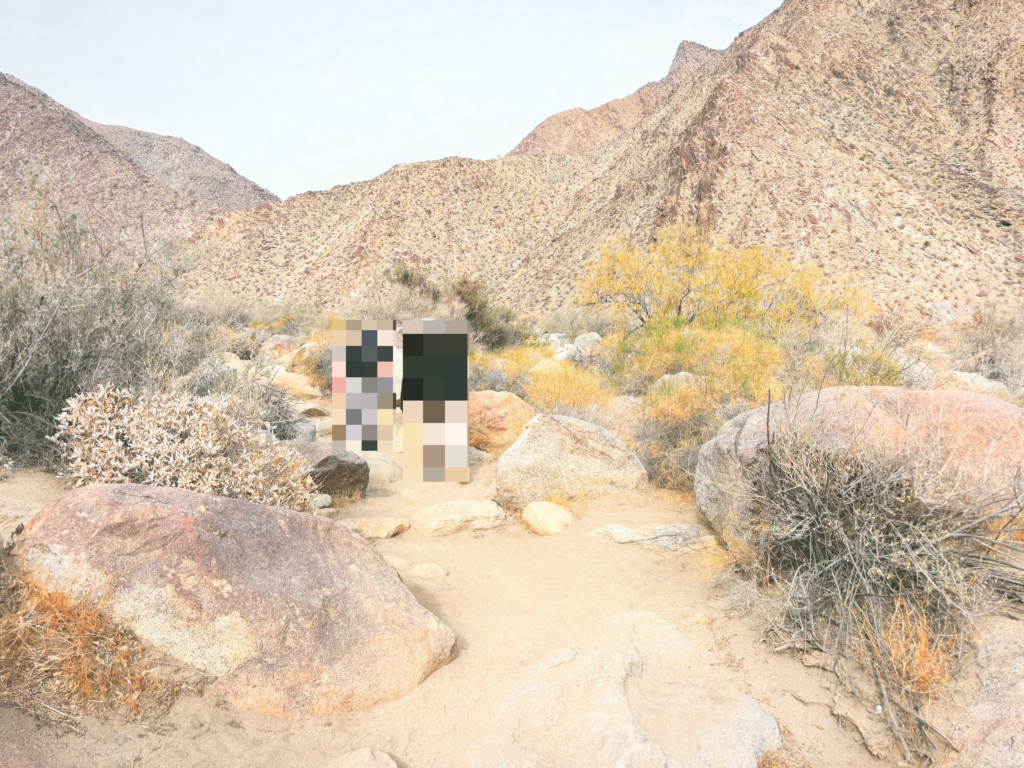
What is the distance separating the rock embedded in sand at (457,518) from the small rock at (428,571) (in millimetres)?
819

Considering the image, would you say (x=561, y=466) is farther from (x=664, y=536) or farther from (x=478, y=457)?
(x=478, y=457)

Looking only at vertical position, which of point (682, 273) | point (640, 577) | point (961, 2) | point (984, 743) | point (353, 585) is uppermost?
point (961, 2)

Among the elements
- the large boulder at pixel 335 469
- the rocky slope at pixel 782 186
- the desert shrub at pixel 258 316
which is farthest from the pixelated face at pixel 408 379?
the rocky slope at pixel 782 186

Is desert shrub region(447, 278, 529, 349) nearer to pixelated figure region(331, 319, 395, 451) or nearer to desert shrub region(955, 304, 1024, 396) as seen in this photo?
pixelated figure region(331, 319, 395, 451)

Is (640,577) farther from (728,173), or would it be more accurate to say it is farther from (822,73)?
(822,73)

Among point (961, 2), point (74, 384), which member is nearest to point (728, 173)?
point (961, 2)

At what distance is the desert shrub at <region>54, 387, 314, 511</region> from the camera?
338 centimetres

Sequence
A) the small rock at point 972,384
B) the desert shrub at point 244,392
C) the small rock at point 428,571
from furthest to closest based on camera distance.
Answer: the small rock at point 972,384
the desert shrub at point 244,392
the small rock at point 428,571

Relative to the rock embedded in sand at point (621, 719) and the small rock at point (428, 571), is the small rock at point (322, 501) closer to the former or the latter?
the small rock at point (428, 571)

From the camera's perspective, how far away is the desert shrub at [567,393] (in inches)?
294

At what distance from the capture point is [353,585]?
2865 mm

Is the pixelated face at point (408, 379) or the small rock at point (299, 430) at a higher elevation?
the pixelated face at point (408, 379)

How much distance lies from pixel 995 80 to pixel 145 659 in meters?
37.6

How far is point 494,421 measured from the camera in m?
7.41
